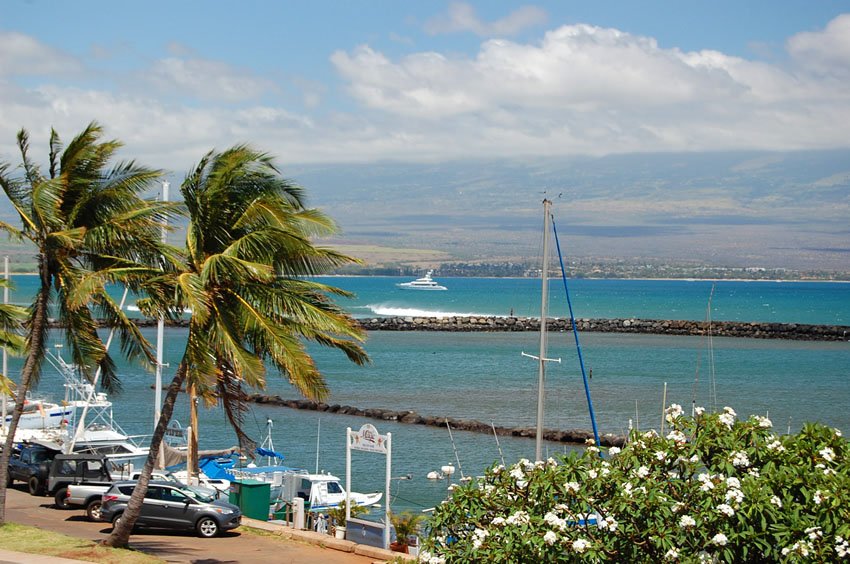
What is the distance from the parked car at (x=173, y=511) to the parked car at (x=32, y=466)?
587 cm

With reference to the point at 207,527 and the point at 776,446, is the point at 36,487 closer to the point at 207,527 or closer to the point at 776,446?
the point at 207,527

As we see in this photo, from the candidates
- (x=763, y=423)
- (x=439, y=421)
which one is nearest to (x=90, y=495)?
(x=763, y=423)

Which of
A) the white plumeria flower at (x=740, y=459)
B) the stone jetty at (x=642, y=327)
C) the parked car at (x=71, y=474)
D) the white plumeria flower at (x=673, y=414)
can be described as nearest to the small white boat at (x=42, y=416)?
the parked car at (x=71, y=474)

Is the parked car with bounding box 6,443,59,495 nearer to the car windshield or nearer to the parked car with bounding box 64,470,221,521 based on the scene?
the parked car with bounding box 64,470,221,521

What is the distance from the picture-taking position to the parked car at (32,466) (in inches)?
1091

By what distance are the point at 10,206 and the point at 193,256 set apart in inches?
206

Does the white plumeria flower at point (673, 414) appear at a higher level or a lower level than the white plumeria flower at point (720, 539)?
higher

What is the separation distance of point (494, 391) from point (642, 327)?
6262 cm

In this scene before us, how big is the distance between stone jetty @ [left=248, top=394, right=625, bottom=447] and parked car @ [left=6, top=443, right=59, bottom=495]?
1960 cm

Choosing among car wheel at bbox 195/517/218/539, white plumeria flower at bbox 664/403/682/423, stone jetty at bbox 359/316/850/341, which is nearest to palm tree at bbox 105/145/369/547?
car wheel at bbox 195/517/218/539

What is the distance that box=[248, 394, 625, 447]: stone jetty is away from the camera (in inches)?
1758

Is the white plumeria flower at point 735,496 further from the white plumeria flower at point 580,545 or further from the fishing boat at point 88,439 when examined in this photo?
the fishing boat at point 88,439

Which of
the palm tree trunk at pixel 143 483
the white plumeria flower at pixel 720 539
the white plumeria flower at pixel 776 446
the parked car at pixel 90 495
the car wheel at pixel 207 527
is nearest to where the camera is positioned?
the white plumeria flower at pixel 720 539

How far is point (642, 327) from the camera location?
12269 centimetres
